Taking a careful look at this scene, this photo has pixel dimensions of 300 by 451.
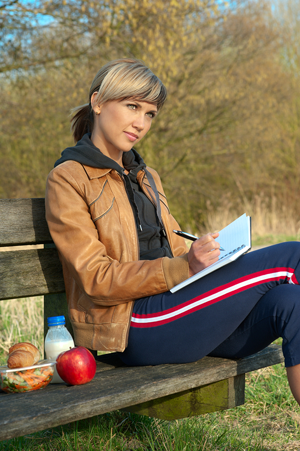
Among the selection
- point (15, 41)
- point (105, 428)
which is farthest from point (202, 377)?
point (15, 41)

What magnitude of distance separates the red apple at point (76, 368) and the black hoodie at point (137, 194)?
62cm

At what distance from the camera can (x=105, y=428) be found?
2299mm

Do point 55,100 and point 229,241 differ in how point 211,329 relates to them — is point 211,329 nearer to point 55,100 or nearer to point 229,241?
point 229,241

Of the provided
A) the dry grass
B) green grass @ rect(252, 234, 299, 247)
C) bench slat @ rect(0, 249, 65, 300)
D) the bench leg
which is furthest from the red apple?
the dry grass

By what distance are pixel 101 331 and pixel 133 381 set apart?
0.32 m

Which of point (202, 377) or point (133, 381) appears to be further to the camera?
point (202, 377)

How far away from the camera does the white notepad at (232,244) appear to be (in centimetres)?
171

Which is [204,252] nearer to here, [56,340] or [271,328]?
[271,328]

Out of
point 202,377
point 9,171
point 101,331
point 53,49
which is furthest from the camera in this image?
point 9,171

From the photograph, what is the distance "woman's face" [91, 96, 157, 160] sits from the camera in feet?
7.04

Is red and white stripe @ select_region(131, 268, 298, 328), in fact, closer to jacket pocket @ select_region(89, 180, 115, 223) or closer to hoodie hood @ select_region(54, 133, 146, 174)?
jacket pocket @ select_region(89, 180, 115, 223)

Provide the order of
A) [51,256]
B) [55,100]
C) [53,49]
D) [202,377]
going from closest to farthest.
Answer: [202,377] < [51,256] < [53,49] < [55,100]

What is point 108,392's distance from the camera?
1.52 m

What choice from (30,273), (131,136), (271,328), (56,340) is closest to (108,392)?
(56,340)
